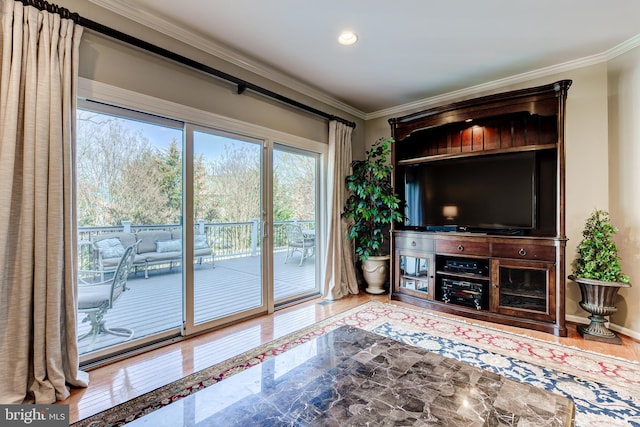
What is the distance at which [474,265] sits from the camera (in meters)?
3.26

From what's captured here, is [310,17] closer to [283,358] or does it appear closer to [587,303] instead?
[283,358]

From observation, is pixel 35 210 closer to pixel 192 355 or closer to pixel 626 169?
pixel 192 355

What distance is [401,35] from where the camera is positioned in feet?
8.59

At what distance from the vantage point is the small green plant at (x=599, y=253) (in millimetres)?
2582

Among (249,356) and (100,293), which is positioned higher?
(100,293)

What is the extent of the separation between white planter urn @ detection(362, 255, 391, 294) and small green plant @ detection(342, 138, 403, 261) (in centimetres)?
13

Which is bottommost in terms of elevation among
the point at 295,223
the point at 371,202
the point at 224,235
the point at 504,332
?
the point at 504,332

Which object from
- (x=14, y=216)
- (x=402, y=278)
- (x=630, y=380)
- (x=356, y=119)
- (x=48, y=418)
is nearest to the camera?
(x=48, y=418)

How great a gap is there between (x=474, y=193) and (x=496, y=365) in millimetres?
1869

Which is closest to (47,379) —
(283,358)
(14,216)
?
(14,216)

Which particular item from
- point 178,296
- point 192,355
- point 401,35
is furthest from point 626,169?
point 178,296

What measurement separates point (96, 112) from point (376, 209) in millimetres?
3049

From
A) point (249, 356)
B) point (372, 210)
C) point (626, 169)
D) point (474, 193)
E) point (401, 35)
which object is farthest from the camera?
point (372, 210)

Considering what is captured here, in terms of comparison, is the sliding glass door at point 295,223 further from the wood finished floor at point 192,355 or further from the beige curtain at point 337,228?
the wood finished floor at point 192,355
